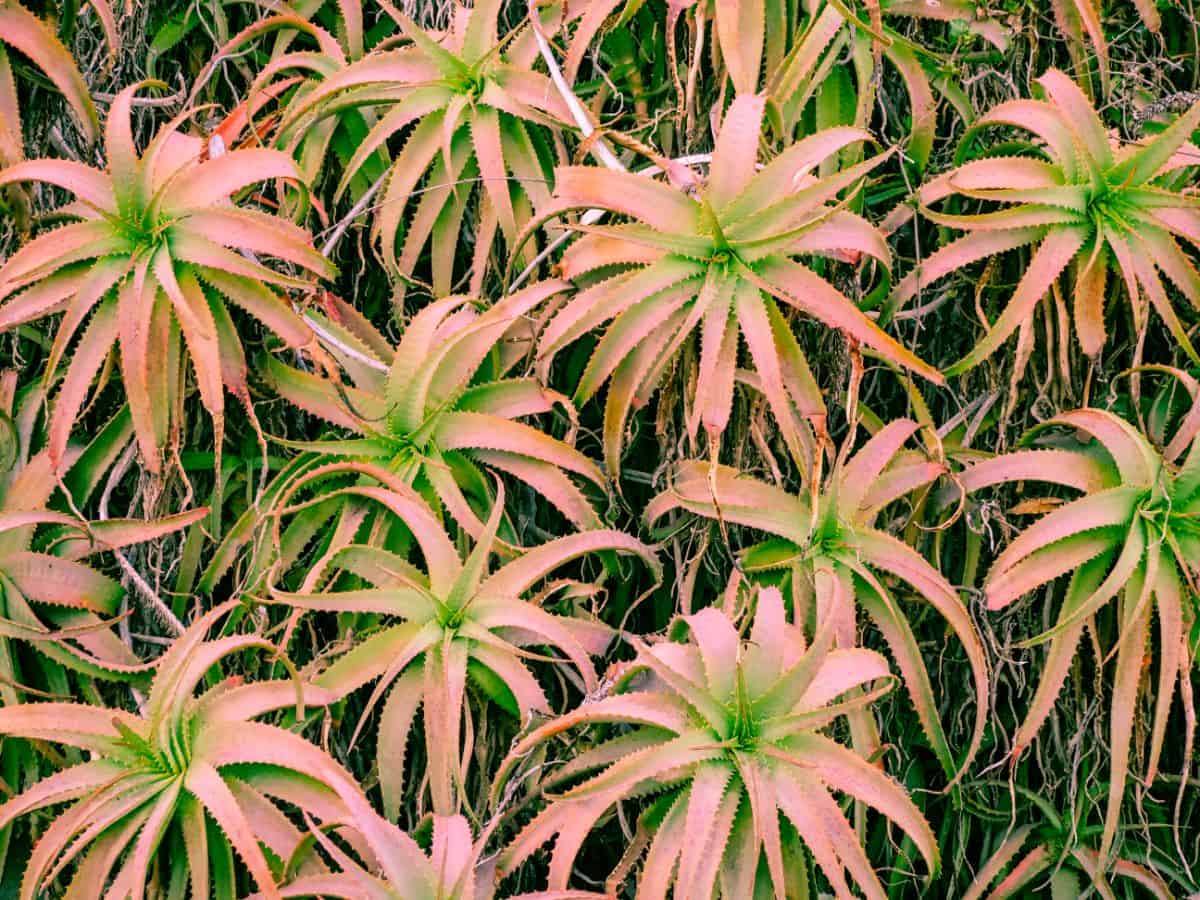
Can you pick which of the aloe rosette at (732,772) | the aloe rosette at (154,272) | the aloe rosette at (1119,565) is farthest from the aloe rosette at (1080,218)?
the aloe rosette at (154,272)

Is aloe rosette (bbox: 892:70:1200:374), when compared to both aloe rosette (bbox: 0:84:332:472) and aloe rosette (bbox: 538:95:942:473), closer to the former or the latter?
aloe rosette (bbox: 538:95:942:473)

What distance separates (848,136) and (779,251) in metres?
0.13

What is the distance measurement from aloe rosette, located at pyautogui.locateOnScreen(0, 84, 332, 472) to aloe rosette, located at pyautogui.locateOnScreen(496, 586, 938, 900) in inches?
17.1

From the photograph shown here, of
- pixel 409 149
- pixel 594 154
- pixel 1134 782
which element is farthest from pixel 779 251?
pixel 1134 782

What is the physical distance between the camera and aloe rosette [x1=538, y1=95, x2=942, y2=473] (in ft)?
3.38

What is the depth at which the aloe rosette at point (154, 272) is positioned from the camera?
3.59 ft

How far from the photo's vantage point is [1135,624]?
1089 millimetres

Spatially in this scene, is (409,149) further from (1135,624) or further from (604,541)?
(1135,624)

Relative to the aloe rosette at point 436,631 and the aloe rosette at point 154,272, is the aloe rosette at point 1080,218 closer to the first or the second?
the aloe rosette at point 436,631

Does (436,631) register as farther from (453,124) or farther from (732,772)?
(453,124)

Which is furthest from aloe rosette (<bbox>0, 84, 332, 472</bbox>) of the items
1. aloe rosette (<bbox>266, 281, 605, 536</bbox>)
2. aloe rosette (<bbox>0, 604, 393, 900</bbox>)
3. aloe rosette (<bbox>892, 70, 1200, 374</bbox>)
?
aloe rosette (<bbox>892, 70, 1200, 374</bbox>)

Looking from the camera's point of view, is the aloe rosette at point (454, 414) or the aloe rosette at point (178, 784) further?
the aloe rosette at point (454, 414)

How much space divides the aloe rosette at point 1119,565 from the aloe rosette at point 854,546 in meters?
0.06

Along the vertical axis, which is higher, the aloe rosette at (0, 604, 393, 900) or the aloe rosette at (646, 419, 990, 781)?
the aloe rosette at (646, 419, 990, 781)
